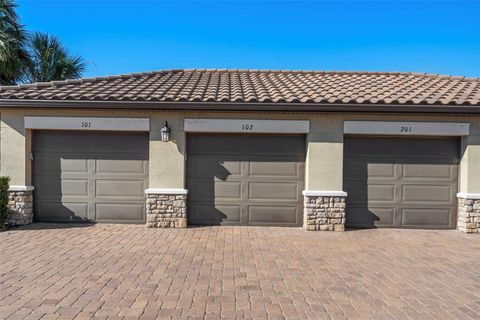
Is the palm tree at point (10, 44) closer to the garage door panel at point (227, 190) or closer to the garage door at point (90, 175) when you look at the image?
the garage door at point (90, 175)

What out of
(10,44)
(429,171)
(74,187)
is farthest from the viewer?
(10,44)

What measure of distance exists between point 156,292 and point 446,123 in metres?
7.98

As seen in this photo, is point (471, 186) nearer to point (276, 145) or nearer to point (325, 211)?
point (325, 211)

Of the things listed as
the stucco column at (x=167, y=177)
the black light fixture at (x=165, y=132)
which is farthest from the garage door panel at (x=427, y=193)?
the black light fixture at (x=165, y=132)

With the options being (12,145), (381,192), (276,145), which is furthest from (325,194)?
(12,145)

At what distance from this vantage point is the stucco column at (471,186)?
28.9 ft

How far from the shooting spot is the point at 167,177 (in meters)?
8.95

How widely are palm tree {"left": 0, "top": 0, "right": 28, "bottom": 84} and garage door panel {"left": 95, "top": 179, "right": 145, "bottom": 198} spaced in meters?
7.27

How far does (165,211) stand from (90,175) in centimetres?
224

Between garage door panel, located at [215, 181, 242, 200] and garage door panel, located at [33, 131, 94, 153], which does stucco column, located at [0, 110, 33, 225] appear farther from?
garage door panel, located at [215, 181, 242, 200]

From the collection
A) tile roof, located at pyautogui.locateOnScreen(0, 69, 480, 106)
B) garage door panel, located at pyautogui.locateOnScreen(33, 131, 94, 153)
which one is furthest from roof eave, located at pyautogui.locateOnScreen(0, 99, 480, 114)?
garage door panel, located at pyautogui.locateOnScreen(33, 131, 94, 153)

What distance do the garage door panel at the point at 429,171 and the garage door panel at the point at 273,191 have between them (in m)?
2.87

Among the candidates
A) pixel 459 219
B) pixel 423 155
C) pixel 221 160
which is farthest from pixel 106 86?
pixel 459 219

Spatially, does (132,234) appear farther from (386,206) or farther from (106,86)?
(386,206)
